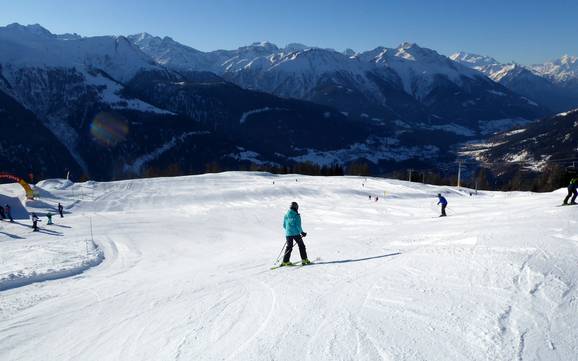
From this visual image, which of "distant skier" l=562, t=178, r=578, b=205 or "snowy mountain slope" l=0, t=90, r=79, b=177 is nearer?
"distant skier" l=562, t=178, r=578, b=205

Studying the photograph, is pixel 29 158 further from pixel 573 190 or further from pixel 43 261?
pixel 573 190

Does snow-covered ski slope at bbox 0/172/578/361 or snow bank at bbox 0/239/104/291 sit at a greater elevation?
snow-covered ski slope at bbox 0/172/578/361

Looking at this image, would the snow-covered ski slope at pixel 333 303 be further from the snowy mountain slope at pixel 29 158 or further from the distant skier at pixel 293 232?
the snowy mountain slope at pixel 29 158

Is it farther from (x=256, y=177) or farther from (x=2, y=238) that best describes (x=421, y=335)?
(x=256, y=177)

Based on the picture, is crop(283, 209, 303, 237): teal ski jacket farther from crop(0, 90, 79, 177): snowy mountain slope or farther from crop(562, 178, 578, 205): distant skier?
crop(0, 90, 79, 177): snowy mountain slope

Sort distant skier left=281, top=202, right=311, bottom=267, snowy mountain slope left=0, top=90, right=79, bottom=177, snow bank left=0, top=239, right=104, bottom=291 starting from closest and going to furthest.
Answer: distant skier left=281, top=202, right=311, bottom=267 < snow bank left=0, top=239, right=104, bottom=291 < snowy mountain slope left=0, top=90, right=79, bottom=177

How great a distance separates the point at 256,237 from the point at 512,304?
705 inches

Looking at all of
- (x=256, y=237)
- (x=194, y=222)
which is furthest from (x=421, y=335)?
(x=194, y=222)

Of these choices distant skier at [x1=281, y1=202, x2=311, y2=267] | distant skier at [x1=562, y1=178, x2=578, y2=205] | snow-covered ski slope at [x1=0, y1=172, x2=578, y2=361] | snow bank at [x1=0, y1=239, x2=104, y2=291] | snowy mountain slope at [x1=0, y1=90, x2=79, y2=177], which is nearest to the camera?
snow-covered ski slope at [x1=0, y1=172, x2=578, y2=361]

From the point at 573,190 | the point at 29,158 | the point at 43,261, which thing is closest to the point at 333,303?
the point at 43,261

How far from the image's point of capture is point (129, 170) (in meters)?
196

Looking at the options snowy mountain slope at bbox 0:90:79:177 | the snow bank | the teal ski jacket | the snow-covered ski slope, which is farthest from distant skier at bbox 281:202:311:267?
snowy mountain slope at bbox 0:90:79:177

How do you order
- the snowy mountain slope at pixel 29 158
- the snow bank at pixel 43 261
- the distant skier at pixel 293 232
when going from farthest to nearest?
the snowy mountain slope at pixel 29 158, the snow bank at pixel 43 261, the distant skier at pixel 293 232

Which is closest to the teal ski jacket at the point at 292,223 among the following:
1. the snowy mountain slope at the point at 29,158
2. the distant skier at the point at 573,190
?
the distant skier at the point at 573,190
